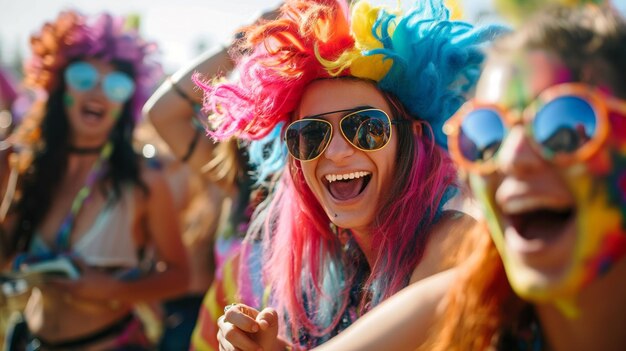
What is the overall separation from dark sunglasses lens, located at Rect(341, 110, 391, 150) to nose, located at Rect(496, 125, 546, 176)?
3.26ft

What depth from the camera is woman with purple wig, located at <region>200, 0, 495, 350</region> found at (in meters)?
2.24

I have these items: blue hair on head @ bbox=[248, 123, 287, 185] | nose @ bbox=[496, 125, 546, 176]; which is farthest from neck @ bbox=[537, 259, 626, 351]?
blue hair on head @ bbox=[248, 123, 287, 185]

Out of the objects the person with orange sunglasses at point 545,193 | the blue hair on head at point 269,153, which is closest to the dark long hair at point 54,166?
the blue hair on head at point 269,153

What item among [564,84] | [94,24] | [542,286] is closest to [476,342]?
[542,286]

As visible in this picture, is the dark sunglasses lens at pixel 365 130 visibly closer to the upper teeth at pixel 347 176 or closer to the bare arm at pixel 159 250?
the upper teeth at pixel 347 176

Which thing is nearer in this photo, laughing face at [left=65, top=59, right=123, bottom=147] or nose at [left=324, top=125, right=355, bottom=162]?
nose at [left=324, top=125, right=355, bottom=162]

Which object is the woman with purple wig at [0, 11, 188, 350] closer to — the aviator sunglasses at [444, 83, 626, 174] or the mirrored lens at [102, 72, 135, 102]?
the mirrored lens at [102, 72, 135, 102]

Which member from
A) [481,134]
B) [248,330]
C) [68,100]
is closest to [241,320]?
[248,330]

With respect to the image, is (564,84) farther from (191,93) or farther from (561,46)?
(191,93)

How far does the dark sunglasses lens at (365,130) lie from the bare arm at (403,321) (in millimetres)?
778

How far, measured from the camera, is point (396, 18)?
7.57 feet

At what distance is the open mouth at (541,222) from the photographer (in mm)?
1238

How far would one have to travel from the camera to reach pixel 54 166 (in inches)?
166

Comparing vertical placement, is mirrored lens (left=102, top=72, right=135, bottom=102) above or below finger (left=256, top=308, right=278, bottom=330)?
above
